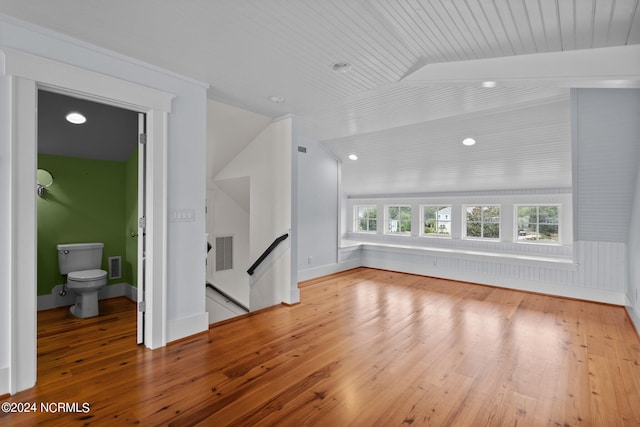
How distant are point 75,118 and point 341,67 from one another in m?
2.78

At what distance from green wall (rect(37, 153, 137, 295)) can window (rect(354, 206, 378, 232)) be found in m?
5.00

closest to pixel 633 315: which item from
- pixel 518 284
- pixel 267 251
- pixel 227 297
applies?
pixel 518 284

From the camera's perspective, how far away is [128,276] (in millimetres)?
4016

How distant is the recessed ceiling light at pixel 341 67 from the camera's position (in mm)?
2593

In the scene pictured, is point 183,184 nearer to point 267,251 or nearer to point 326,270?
point 267,251

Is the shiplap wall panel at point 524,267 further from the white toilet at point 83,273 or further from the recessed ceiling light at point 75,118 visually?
the recessed ceiling light at point 75,118

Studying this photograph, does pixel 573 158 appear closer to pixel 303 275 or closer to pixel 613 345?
pixel 613 345

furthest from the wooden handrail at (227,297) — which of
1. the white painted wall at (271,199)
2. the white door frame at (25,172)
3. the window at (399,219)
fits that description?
the window at (399,219)

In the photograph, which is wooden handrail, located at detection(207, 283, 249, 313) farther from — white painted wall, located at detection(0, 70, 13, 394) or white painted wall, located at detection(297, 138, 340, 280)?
white painted wall, located at detection(0, 70, 13, 394)

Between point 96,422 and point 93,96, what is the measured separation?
2151mm

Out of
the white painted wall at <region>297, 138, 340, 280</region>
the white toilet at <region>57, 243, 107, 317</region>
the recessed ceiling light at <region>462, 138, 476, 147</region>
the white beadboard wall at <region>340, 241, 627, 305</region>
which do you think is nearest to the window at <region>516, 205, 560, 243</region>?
the white beadboard wall at <region>340, 241, 627, 305</region>

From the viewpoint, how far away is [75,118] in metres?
3.19

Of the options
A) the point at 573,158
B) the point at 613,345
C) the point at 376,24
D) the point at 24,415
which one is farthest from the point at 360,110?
the point at 24,415

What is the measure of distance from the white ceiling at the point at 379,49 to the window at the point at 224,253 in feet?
8.15
